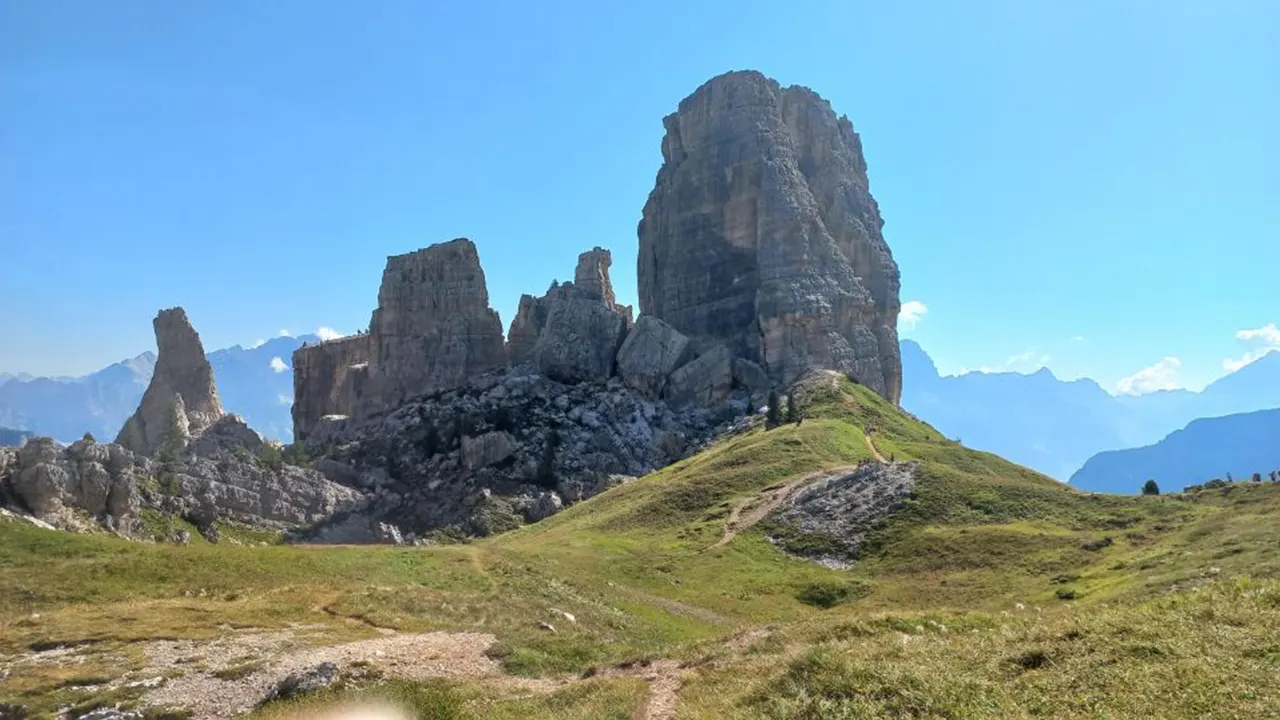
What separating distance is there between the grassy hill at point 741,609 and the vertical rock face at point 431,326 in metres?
90.8

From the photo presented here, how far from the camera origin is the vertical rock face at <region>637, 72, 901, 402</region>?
160 meters

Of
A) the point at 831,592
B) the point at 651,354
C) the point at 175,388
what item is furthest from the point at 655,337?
the point at 831,592

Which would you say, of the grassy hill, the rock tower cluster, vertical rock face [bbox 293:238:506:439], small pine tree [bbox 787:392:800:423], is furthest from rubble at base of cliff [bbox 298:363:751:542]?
the grassy hill

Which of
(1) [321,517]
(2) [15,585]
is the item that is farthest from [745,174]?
(2) [15,585]

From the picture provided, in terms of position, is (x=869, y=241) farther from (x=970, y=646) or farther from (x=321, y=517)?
(x=970, y=646)

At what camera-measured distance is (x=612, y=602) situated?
46.5 metres

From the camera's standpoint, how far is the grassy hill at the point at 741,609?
17.4m

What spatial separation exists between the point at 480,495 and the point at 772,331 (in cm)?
7090

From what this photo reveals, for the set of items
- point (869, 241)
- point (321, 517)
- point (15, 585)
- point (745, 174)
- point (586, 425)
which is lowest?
point (15, 585)

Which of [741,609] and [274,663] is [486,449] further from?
[274,663]

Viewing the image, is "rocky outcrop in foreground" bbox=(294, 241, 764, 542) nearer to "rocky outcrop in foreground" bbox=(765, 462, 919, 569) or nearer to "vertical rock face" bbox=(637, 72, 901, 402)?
"vertical rock face" bbox=(637, 72, 901, 402)

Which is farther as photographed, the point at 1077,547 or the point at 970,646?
the point at 1077,547

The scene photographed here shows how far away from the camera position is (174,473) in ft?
298

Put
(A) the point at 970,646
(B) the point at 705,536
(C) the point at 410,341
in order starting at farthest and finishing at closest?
(C) the point at 410,341 < (B) the point at 705,536 < (A) the point at 970,646
